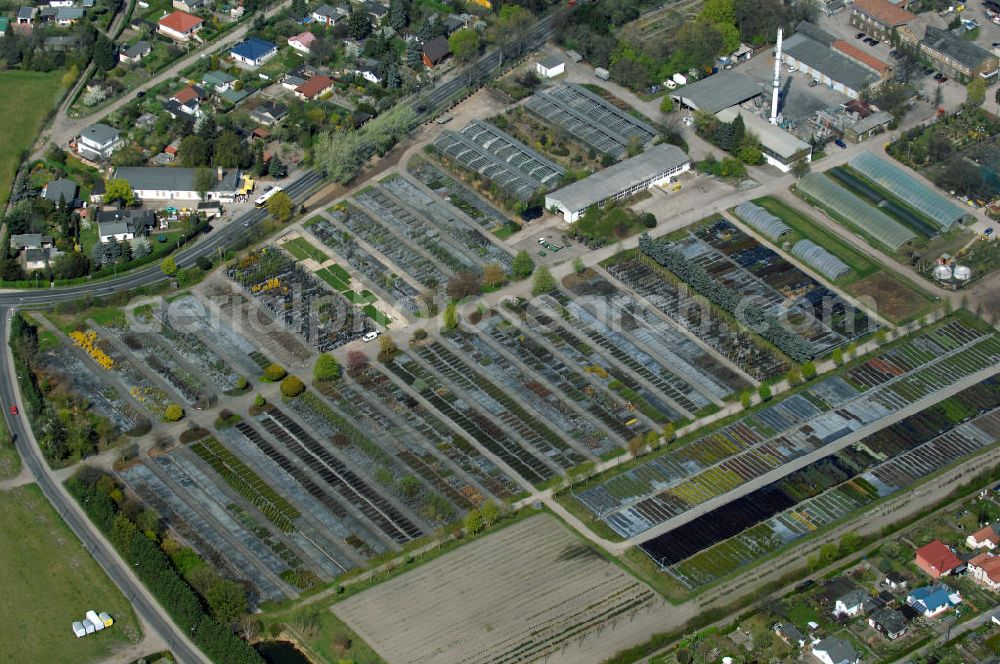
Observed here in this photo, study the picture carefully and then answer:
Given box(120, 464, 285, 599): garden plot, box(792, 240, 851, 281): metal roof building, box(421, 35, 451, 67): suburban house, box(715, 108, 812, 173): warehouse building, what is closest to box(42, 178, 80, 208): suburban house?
box(120, 464, 285, 599): garden plot

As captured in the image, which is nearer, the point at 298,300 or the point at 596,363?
the point at 596,363

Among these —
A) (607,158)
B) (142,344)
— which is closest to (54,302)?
(142,344)

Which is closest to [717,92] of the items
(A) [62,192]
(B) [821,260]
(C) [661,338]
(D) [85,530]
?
(B) [821,260]

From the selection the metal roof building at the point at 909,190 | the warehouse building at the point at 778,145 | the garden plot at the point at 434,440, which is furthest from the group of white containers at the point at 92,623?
the metal roof building at the point at 909,190

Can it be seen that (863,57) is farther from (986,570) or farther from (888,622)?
(888,622)

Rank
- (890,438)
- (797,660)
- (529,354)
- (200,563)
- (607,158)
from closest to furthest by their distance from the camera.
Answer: (797,660) < (200,563) < (890,438) < (529,354) < (607,158)

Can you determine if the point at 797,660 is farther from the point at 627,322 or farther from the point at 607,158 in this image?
the point at 607,158

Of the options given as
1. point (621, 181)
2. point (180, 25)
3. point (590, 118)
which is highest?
point (180, 25)
